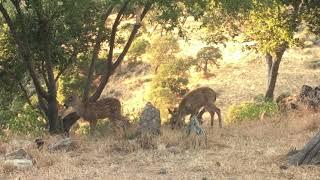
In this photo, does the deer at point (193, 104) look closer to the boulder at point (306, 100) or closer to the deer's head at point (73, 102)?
the boulder at point (306, 100)

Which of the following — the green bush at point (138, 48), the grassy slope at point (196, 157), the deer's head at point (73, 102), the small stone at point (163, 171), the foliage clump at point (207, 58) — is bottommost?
the small stone at point (163, 171)

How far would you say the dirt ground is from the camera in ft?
33.2

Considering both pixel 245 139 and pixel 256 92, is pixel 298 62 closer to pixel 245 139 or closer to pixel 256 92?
pixel 256 92

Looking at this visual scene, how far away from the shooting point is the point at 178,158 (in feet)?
38.3

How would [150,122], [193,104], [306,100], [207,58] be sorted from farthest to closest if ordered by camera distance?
[207,58]
[193,104]
[306,100]
[150,122]

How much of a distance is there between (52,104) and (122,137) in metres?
4.28

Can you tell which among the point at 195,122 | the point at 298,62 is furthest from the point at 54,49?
the point at 298,62

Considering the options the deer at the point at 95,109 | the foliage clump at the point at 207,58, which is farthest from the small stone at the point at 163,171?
the foliage clump at the point at 207,58

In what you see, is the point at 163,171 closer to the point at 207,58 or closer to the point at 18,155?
the point at 18,155

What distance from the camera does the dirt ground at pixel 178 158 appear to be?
10.1 metres

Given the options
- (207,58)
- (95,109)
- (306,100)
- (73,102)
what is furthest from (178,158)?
(207,58)

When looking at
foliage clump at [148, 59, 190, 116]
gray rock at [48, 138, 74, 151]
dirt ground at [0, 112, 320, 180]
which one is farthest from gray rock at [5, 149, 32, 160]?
foliage clump at [148, 59, 190, 116]

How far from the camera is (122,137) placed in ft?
47.1

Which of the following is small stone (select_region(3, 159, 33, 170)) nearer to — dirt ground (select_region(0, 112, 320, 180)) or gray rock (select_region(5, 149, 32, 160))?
dirt ground (select_region(0, 112, 320, 180))
